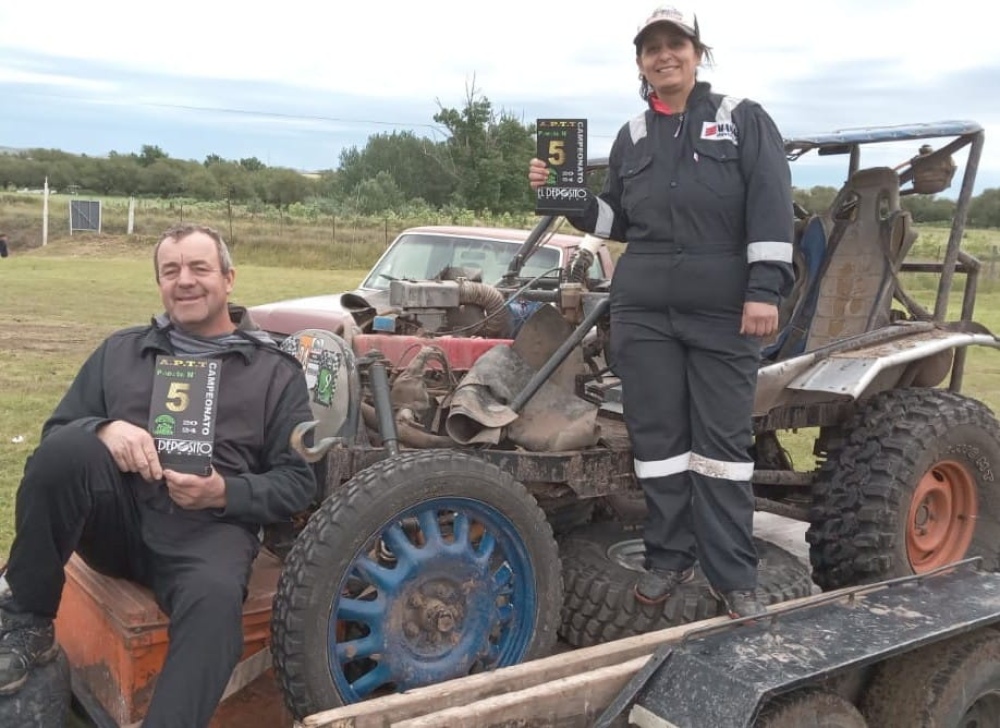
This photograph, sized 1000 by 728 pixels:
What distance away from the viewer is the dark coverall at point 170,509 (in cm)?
242

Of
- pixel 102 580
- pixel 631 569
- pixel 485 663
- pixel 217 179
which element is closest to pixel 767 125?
pixel 631 569

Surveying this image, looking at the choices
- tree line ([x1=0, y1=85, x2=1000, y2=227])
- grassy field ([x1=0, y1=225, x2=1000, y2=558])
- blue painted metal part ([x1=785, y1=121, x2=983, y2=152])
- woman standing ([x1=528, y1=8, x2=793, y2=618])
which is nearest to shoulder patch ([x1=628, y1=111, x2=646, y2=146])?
woman standing ([x1=528, y1=8, x2=793, y2=618])

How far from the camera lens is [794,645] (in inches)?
108

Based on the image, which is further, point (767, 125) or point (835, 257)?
point (835, 257)

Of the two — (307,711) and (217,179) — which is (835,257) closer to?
(307,711)

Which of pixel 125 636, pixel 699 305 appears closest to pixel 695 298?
pixel 699 305

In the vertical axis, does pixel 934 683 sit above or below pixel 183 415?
below

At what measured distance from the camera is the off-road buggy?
277 centimetres

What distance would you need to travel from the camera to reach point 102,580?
2885 mm

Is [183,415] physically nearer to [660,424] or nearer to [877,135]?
[660,424]

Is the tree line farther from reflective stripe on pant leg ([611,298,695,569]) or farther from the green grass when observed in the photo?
reflective stripe on pant leg ([611,298,695,569])

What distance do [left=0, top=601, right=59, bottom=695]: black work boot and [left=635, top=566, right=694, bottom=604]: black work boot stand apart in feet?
5.69

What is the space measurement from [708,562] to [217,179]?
6349cm

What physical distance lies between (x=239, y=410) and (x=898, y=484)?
2350 mm
